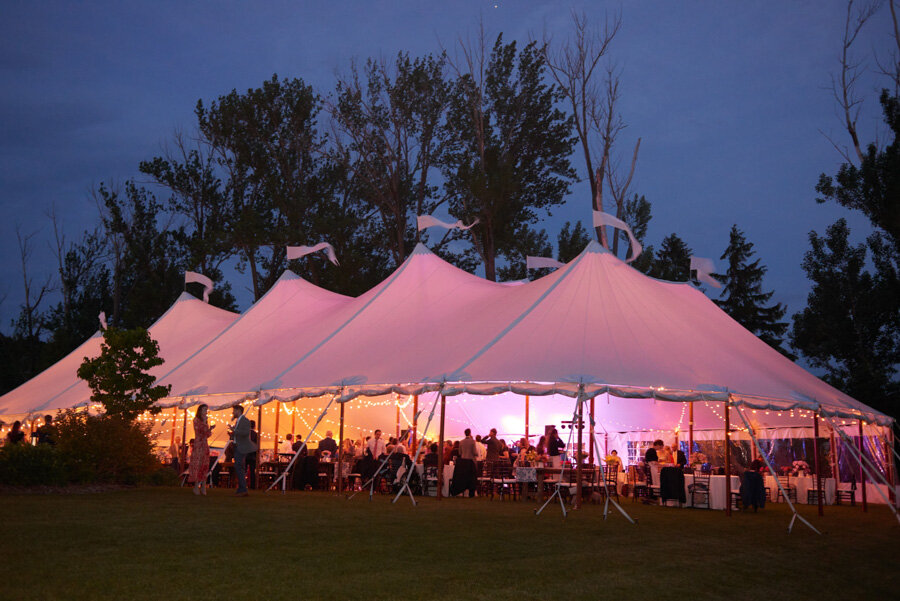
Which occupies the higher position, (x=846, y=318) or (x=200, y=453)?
(x=846, y=318)

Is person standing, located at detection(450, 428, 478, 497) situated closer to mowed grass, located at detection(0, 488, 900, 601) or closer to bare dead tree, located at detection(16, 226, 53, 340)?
mowed grass, located at detection(0, 488, 900, 601)

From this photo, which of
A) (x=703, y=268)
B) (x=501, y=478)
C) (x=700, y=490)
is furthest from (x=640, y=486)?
(x=703, y=268)

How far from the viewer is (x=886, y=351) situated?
24906 millimetres

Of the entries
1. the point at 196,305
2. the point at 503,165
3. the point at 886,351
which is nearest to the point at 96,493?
the point at 196,305

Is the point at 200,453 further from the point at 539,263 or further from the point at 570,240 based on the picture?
the point at 570,240

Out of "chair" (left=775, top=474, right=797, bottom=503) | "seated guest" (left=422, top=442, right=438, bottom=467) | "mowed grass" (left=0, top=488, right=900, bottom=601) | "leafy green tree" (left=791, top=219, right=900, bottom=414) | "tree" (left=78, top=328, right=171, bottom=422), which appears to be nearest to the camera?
"mowed grass" (left=0, top=488, right=900, bottom=601)

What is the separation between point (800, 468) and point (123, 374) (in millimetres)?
13538

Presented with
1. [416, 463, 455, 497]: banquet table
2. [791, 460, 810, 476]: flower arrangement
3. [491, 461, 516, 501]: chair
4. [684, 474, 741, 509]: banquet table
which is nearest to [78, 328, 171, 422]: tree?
[416, 463, 455, 497]: banquet table

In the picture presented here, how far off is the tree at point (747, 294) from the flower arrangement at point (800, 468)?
17.9 meters

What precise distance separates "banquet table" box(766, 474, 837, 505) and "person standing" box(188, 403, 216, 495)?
1123cm

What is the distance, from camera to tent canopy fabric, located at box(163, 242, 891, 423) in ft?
36.2

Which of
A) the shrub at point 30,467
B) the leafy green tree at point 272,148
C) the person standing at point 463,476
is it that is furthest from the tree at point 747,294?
the shrub at point 30,467

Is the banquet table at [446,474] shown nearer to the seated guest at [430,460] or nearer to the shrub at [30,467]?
the seated guest at [430,460]

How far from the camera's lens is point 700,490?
1338cm
